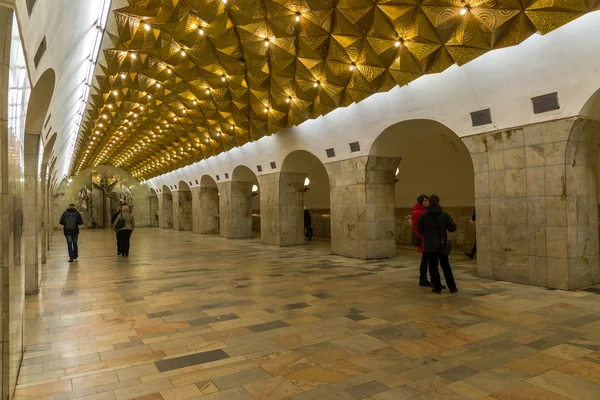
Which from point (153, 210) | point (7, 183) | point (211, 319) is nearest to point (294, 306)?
point (211, 319)

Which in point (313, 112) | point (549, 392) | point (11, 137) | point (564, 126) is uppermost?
point (313, 112)

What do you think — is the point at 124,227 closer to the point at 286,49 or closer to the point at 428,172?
the point at 286,49

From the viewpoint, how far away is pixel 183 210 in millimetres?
29000

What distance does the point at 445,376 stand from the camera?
11.5 ft

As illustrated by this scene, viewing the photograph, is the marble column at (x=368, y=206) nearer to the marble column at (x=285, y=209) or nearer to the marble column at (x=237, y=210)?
the marble column at (x=285, y=209)

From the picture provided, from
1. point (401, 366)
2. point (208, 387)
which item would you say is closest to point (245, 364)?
point (208, 387)

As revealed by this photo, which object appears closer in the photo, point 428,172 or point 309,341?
point 309,341

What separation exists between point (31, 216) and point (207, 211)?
17.0 m

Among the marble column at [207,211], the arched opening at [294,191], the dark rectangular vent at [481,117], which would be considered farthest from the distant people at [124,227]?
the marble column at [207,211]

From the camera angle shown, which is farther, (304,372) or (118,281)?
(118,281)

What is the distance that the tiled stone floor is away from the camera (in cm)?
333

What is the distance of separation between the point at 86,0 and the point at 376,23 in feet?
16.3

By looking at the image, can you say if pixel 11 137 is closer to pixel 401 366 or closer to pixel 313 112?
pixel 401 366

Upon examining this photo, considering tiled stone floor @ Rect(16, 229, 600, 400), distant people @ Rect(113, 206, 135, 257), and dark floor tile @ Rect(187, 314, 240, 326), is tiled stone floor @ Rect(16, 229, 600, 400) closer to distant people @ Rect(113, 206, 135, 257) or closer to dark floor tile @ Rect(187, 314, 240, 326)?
dark floor tile @ Rect(187, 314, 240, 326)
